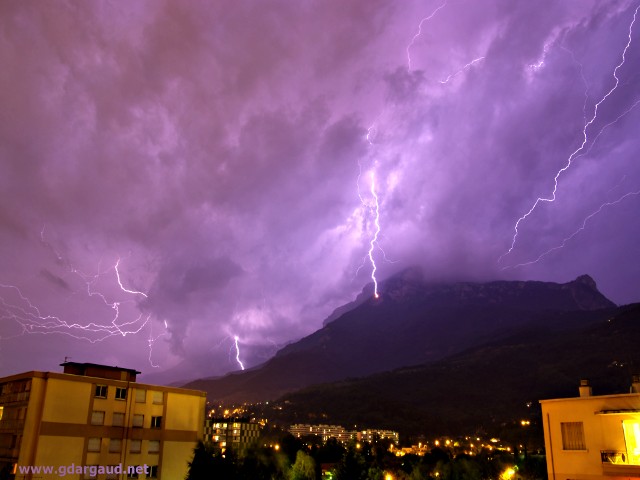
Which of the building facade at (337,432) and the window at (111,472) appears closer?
the window at (111,472)

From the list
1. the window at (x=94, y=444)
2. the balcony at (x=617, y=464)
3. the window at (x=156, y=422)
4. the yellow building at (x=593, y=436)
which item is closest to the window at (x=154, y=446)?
the window at (x=156, y=422)

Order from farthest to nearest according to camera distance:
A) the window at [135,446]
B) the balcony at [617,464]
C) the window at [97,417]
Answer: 1. the window at [135,446]
2. the window at [97,417]
3. the balcony at [617,464]

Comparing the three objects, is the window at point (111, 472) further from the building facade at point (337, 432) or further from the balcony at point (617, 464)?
the building facade at point (337, 432)

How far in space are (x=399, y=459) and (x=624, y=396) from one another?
59.3 meters

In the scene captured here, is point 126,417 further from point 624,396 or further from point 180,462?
point 624,396

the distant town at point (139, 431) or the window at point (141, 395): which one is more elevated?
the window at point (141, 395)

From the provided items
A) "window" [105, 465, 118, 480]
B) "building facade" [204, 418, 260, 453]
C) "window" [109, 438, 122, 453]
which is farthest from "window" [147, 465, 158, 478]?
"building facade" [204, 418, 260, 453]

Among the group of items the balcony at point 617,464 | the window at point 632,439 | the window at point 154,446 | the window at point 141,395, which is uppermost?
the window at point 141,395

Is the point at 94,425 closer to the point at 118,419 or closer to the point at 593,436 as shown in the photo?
the point at 118,419

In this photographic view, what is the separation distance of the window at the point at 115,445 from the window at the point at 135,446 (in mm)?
748

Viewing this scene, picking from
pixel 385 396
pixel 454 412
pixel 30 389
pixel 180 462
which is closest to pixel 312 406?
pixel 385 396

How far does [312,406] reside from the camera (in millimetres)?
141625

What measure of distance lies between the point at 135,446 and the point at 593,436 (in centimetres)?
2575

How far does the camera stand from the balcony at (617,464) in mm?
16722
